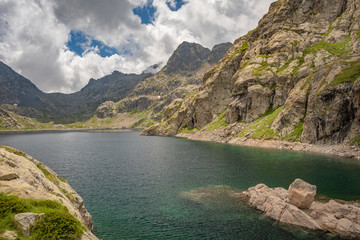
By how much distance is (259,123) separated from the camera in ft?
496

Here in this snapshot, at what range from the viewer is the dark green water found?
36000 millimetres

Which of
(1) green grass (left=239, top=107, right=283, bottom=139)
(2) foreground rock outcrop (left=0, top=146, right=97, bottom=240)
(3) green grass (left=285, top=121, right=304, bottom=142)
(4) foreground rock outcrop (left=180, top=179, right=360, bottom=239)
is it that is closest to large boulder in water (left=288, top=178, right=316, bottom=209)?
(4) foreground rock outcrop (left=180, top=179, right=360, bottom=239)

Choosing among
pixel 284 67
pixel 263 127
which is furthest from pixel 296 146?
pixel 284 67

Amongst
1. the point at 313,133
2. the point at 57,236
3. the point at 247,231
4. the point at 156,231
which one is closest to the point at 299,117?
the point at 313,133

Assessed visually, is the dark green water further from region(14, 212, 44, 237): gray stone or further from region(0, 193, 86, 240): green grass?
region(14, 212, 44, 237): gray stone

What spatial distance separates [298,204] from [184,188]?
2708 centimetres

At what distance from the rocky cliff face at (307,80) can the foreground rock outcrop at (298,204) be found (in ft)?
234

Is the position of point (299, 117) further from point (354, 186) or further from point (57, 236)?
point (57, 236)

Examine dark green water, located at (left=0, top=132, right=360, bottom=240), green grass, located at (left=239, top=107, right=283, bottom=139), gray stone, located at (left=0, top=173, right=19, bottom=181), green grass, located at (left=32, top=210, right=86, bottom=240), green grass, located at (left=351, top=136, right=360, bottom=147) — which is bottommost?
dark green water, located at (left=0, top=132, right=360, bottom=240)

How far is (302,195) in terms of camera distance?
41000 mm

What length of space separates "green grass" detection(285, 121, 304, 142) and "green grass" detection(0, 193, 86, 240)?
12139cm

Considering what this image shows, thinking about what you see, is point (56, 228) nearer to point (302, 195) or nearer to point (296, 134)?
point (302, 195)

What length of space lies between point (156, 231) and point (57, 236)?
68.9ft

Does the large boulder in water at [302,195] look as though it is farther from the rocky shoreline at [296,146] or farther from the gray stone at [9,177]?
→ the rocky shoreline at [296,146]
